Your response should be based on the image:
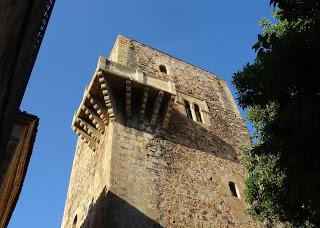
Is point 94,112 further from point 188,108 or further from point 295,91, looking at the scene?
point 295,91

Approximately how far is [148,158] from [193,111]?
158 inches

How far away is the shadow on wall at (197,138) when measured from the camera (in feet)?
38.5

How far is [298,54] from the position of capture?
5.35 meters

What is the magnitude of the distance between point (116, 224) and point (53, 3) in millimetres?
4805

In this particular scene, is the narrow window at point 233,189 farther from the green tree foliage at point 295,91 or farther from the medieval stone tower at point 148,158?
the green tree foliage at point 295,91

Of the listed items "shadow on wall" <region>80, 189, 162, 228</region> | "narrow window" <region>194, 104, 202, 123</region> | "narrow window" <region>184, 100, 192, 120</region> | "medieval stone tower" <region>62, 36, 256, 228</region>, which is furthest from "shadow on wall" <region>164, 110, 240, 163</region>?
"shadow on wall" <region>80, 189, 162, 228</region>

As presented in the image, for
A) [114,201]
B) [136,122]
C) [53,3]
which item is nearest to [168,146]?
[136,122]

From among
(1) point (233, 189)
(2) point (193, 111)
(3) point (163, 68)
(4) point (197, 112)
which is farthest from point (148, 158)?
(3) point (163, 68)

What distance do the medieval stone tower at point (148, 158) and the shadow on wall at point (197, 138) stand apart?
5cm

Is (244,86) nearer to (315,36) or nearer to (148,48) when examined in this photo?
(315,36)

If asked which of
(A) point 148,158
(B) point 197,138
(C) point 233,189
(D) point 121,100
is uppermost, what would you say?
(D) point 121,100

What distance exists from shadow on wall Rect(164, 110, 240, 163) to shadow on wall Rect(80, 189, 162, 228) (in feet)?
10.6

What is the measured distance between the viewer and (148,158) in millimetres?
10188

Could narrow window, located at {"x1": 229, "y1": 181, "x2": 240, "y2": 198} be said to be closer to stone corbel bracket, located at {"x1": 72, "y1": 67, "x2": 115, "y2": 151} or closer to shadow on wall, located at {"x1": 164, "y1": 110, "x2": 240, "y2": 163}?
shadow on wall, located at {"x1": 164, "y1": 110, "x2": 240, "y2": 163}
